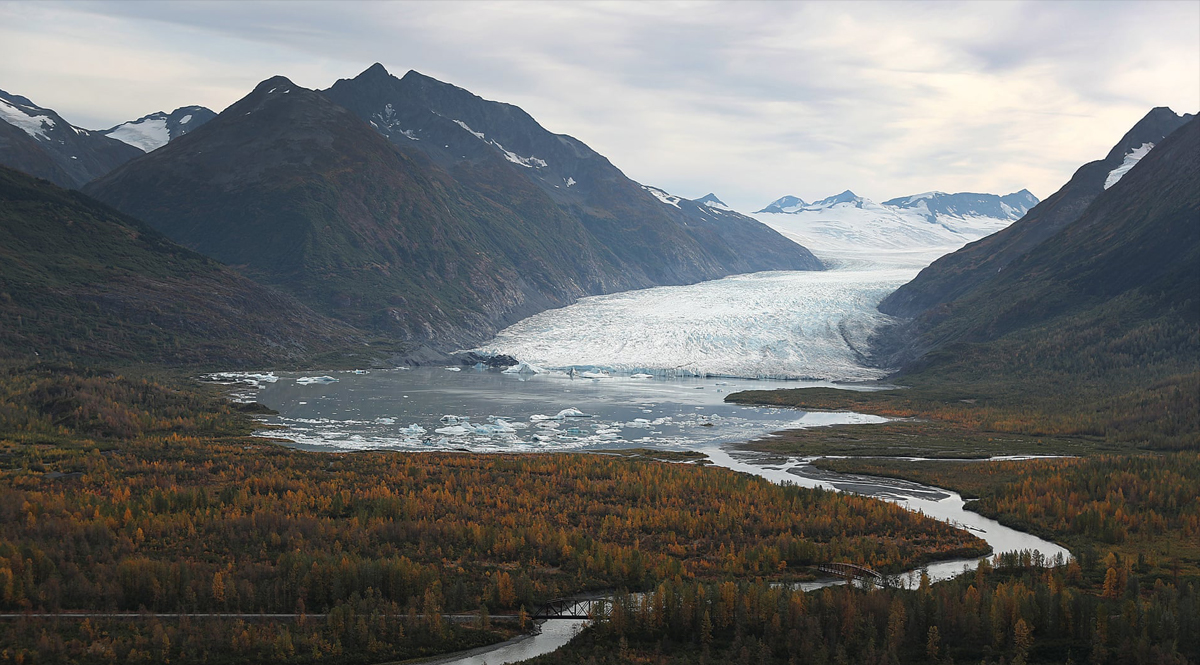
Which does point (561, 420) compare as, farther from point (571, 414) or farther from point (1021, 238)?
point (1021, 238)

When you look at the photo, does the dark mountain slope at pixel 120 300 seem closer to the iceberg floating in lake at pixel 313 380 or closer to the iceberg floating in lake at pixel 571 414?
the iceberg floating in lake at pixel 313 380

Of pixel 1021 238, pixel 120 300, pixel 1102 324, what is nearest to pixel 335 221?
pixel 120 300

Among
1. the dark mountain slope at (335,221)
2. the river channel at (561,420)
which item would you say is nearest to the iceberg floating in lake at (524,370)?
the river channel at (561,420)

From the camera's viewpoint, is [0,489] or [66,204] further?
[66,204]

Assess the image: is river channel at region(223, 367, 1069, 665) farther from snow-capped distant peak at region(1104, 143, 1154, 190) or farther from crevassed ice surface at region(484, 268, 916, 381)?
snow-capped distant peak at region(1104, 143, 1154, 190)

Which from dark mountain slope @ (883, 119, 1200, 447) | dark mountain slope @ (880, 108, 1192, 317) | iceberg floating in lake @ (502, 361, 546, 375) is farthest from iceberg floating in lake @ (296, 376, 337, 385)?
dark mountain slope @ (880, 108, 1192, 317)

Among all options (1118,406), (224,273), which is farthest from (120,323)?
(1118,406)

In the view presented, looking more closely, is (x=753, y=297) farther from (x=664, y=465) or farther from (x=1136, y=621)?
(x=1136, y=621)
